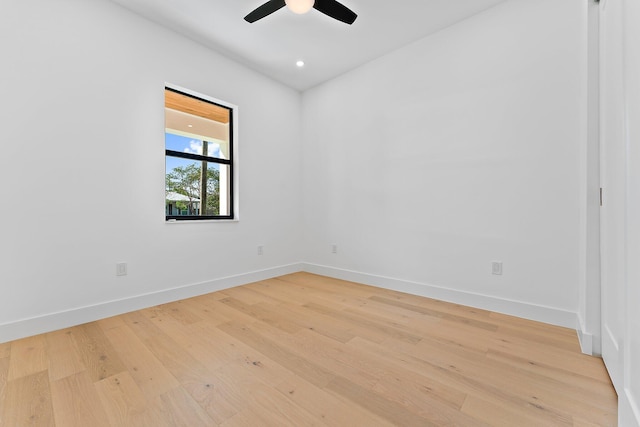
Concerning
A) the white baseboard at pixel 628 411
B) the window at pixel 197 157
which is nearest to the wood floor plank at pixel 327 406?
the white baseboard at pixel 628 411

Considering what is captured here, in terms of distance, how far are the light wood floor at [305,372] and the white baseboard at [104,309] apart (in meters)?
0.08

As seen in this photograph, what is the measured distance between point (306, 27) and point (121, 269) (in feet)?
9.44

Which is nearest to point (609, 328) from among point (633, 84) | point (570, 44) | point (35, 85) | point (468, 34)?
point (633, 84)

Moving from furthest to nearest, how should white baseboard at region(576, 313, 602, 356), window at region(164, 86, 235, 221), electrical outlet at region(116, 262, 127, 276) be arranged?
window at region(164, 86, 235, 221) → electrical outlet at region(116, 262, 127, 276) → white baseboard at region(576, 313, 602, 356)

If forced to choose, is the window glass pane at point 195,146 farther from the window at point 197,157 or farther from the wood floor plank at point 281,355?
the wood floor plank at point 281,355

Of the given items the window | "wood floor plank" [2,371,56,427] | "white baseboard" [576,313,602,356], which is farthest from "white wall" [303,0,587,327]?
"wood floor plank" [2,371,56,427]

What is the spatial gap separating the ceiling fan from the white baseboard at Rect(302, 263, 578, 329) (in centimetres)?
260

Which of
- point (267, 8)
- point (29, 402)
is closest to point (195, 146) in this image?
point (267, 8)

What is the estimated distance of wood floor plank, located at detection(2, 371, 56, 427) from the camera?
1140mm

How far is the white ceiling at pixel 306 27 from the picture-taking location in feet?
7.86

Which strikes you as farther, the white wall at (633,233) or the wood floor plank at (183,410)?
the wood floor plank at (183,410)

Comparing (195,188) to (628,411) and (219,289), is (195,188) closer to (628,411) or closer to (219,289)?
(219,289)

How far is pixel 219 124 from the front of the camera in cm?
335

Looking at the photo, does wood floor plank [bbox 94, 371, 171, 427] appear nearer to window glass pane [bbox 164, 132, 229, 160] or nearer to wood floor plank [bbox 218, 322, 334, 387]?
wood floor plank [bbox 218, 322, 334, 387]
